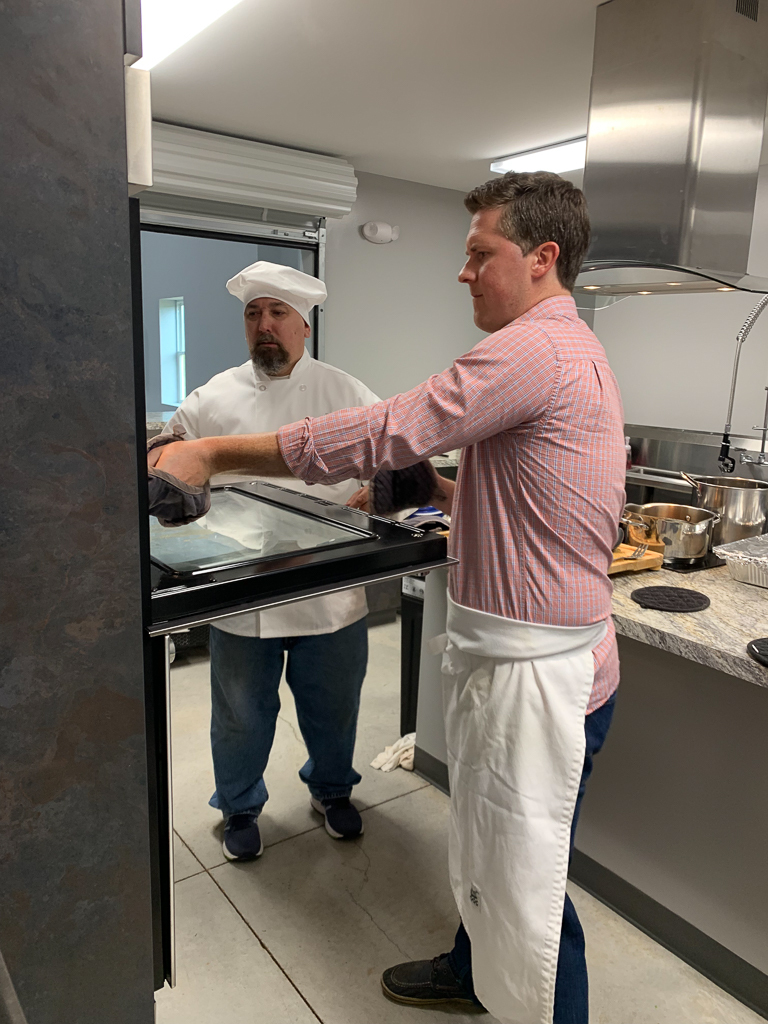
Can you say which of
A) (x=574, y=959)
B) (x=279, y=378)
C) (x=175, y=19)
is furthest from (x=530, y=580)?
(x=175, y=19)

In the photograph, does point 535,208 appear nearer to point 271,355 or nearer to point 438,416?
point 438,416

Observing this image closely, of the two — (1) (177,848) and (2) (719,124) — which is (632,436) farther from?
(1) (177,848)

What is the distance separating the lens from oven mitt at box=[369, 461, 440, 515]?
1.36 m

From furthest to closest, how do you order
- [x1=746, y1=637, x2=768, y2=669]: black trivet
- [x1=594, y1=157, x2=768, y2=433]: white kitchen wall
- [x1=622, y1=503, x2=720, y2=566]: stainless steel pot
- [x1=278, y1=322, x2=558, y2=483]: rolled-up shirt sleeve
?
1. [x1=594, y1=157, x2=768, y2=433]: white kitchen wall
2. [x1=622, y1=503, x2=720, y2=566]: stainless steel pot
3. [x1=746, y1=637, x2=768, y2=669]: black trivet
4. [x1=278, y1=322, x2=558, y2=483]: rolled-up shirt sleeve

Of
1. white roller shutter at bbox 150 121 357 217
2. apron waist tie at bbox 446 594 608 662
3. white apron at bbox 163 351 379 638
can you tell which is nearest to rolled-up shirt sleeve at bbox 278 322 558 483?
apron waist tie at bbox 446 594 608 662

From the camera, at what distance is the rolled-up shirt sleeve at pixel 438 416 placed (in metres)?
1.07

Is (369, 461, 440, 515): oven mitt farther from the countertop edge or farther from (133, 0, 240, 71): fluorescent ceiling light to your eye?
(133, 0, 240, 71): fluorescent ceiling light

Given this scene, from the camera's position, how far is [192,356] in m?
5.03

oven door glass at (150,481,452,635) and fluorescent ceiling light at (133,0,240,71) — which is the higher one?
fluorescent ceiling light at (133,0,240,71)

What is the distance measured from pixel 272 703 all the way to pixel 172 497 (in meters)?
1.34

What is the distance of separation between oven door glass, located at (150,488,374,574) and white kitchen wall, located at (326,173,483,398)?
2916 mm

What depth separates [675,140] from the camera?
2137mm

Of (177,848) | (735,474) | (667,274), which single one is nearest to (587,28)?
(667,274)

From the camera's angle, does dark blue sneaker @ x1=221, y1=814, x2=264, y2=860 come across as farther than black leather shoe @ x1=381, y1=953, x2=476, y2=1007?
Yes
